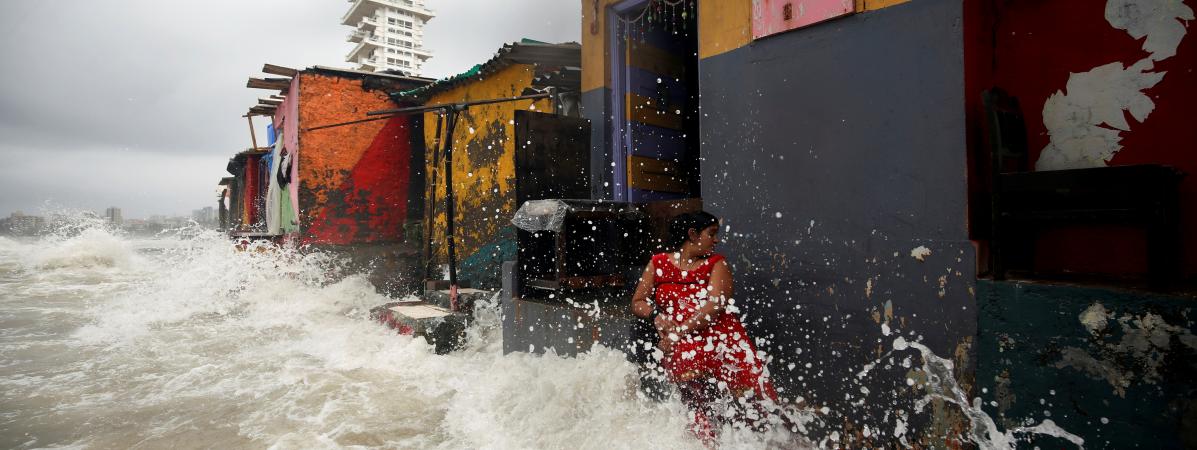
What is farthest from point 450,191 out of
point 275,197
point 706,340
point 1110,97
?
point 275,197

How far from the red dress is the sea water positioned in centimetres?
35

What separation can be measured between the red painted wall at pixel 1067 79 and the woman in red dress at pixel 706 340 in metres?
1.59

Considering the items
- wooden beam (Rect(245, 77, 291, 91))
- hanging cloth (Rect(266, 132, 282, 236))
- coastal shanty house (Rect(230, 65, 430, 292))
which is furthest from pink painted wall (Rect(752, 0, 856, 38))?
hanging cloth (Rect(266, 132, 282, 236))

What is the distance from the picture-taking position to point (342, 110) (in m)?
11.1

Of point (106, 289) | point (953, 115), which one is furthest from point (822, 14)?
point (106, 289)

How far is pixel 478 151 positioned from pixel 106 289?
12202 millimetres

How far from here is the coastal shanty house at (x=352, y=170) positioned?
419 inches

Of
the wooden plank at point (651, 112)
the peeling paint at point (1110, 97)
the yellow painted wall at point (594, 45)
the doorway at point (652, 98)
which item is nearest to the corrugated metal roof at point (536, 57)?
the yellow painted wall at point (594, 45)

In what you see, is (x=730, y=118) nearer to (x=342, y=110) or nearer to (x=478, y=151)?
(x=478, y=151)

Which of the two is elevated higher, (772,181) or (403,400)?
(772,181)

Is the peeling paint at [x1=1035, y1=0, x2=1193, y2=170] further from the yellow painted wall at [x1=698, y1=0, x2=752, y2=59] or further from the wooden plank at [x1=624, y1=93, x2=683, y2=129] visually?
the wooden plank at [x1=624, y1=93, x2=683, y2=129]

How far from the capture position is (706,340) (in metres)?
3.62

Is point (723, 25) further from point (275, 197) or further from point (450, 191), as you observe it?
point (275, 197)

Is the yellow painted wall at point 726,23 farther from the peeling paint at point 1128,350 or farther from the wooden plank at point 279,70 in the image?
the wooden plank at point 279,70
